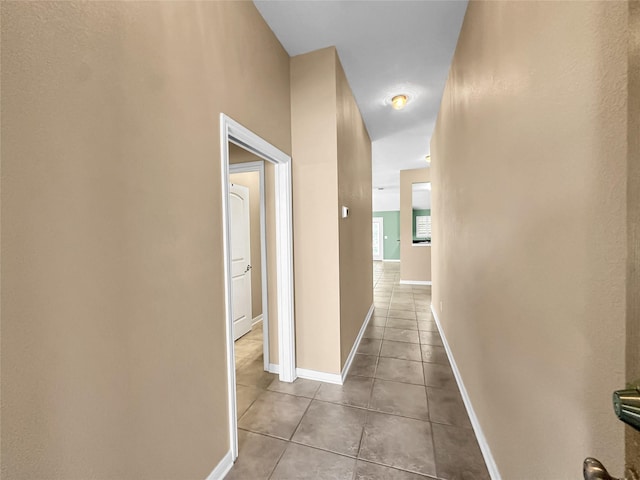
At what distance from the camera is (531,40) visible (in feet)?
2.92

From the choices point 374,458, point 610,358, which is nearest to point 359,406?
point 374,458

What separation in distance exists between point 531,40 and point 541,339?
1.06m

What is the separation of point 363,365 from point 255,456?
134 cm

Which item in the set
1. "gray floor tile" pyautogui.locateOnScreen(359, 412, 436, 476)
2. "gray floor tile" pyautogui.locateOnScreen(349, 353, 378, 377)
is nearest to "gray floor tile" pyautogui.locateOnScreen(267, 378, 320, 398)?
"gray floor tile" pyautogui.locateOnScreen(349, 353, 378, 377)

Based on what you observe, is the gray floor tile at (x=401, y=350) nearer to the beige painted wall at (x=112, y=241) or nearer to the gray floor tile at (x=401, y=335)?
the gray floor tile at (x=401, y=335)

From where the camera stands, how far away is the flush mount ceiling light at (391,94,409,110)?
2912mm

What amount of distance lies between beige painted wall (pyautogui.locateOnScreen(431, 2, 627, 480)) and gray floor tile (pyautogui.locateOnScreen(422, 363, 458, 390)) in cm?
70

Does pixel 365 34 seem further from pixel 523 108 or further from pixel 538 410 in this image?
pixel 538 410

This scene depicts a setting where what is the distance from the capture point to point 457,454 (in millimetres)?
1498

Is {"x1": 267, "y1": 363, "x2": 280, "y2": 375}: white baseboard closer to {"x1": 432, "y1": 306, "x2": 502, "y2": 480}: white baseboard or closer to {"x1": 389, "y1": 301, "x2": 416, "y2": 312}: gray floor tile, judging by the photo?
{"x1": 432, "y1": 306, "x2": 502, "y2": 480}: white baseboard

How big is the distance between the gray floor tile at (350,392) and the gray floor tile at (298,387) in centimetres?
7

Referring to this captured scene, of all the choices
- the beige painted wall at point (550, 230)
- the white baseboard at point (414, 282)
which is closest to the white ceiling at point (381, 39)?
the beige painted wall at point (550, 230)

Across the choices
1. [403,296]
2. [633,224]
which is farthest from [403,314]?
[633,224]

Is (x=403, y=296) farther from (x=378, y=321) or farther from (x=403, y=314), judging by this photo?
(x=378, y=321)
